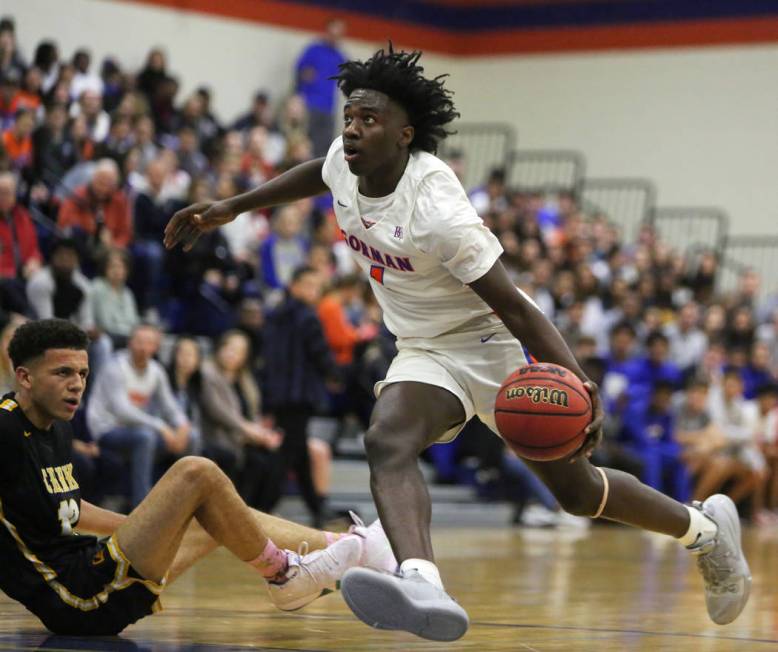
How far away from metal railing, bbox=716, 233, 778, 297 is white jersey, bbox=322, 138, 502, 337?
1660 cm

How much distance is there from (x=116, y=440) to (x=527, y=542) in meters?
3.05

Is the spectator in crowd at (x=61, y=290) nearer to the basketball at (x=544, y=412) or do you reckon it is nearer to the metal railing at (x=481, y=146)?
the basketball at (x=544, y=412)

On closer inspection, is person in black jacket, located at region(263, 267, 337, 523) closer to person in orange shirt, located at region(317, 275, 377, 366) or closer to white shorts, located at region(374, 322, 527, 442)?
person in orange shirt, located at region(317, 275, 377, 366)

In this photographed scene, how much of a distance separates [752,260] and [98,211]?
41.0ft

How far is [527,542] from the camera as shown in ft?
34.9

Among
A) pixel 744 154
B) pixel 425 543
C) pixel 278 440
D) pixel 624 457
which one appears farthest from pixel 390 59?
pixel 744 154

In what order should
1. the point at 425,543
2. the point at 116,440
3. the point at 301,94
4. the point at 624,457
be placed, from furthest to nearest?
the point at 301,94
the point at 624,457
the point at 116,440
the point at 425,543

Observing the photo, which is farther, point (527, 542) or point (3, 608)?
point (527, 542)

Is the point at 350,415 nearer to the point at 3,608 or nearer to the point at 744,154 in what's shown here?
the point at 3,608

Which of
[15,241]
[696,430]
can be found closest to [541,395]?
[15,241]

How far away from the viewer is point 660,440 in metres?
14.3

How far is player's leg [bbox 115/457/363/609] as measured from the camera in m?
4.53

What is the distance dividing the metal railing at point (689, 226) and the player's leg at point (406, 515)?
1731cm

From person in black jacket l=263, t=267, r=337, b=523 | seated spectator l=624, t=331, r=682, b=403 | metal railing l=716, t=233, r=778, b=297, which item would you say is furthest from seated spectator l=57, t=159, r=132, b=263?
metal railing l=716, t=233, r=778, b=297
